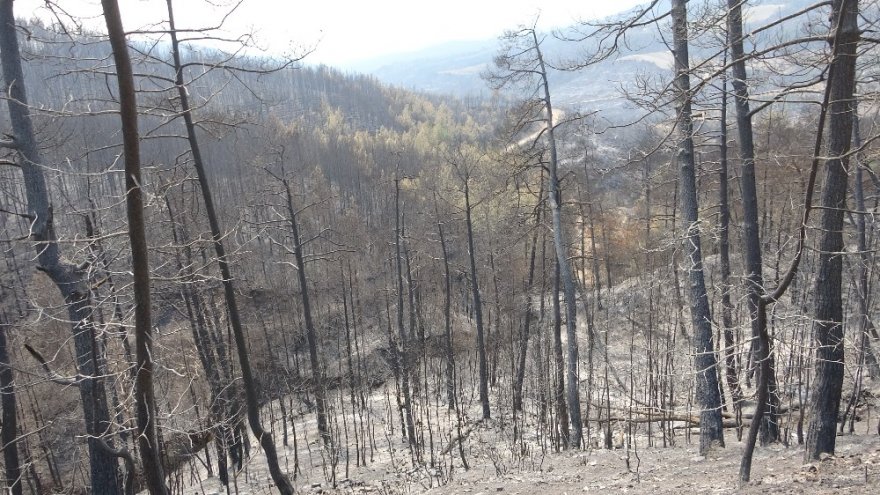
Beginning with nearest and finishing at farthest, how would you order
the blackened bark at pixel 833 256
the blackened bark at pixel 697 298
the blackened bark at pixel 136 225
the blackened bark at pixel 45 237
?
1. the blackened bark at pixel 136 225
2. the blackened bark at pixel 833 256
3. the blackened bark at pixel 45 237
4. the blackened bark at pixel 697 298

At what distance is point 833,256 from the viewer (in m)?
4.68

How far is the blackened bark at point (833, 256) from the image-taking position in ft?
13.8

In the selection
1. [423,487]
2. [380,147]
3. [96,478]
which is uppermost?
[380,147]

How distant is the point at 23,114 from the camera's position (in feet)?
17.5

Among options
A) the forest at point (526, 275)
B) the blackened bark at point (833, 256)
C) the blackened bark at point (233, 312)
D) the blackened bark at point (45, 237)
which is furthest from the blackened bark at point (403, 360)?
the blackened bark at point (833, 256)

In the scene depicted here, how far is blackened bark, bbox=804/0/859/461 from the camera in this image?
419 centimetres

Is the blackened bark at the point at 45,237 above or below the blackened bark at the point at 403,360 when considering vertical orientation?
above

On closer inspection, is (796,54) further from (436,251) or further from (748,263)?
(436,251)

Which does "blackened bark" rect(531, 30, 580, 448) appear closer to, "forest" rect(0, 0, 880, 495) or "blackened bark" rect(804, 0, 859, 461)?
"forest" rect(0, 0, 880, 495)

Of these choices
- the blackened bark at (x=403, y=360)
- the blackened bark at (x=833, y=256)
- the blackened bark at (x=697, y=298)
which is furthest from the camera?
the blackened bark at (x=403, y=360)

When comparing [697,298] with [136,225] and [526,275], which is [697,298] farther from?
[526,275]

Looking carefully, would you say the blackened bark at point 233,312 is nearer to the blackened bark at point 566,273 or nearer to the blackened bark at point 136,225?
the blackened bark at point 136,225

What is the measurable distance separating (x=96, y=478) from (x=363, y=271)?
2703cm

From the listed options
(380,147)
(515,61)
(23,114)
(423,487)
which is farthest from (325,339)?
(380,147)
